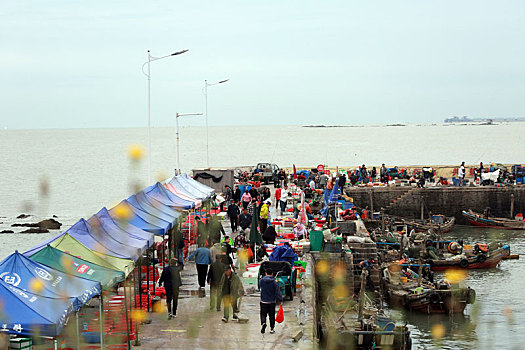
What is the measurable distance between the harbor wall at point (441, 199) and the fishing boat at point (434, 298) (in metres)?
→ 21.3

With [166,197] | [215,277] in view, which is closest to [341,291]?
[166,197]

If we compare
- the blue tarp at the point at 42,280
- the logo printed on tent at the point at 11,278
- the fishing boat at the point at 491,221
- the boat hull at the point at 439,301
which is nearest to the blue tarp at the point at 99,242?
the blue tarp at the point at 42,280

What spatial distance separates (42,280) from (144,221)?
570 cm

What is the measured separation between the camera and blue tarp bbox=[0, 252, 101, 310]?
9.55m

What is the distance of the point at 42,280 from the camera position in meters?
9.85

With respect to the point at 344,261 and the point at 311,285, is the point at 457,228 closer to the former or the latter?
the point at 344,261

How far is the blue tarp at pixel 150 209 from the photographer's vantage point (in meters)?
16.3

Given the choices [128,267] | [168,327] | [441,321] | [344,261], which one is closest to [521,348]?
[441,321]

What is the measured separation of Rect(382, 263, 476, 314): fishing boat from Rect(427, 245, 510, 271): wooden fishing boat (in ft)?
20.0

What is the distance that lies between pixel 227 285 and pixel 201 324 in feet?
2.92

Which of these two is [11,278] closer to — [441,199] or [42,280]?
[42,280]

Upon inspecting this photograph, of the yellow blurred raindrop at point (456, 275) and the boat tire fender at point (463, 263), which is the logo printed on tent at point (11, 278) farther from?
the boat tire fender at point (463, 263)

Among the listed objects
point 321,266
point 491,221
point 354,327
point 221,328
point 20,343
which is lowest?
point 354,327

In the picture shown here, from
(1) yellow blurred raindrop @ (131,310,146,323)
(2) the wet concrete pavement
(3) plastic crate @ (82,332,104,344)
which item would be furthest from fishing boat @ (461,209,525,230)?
(3) plastic crate @ (82,332,104,344)
